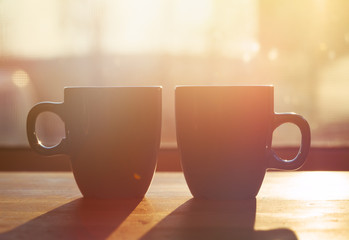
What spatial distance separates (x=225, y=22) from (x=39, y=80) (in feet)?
2.21

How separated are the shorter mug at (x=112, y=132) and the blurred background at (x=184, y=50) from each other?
1086mm

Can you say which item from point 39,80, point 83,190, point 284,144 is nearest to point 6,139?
point 39,80

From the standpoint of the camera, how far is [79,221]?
547 millimetres

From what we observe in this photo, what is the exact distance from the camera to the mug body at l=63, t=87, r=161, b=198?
2.11 feet

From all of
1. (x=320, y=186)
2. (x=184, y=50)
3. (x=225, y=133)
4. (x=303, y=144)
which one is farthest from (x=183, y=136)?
Result: (x=184, y=50)

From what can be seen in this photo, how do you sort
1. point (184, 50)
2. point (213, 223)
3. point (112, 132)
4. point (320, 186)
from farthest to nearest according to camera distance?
point (184, 50) < point (320, 186) < point (112, 132) < point (213, 223)

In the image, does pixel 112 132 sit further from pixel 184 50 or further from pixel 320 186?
Answer: pixel 184 50

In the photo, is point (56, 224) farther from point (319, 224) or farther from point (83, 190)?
point (319, 224)

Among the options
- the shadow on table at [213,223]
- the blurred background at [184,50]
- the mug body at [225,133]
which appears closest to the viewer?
the shadow on table at [213,223]

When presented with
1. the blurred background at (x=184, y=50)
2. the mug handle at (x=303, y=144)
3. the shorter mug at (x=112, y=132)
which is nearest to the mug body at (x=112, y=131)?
the shorter mug at (x=112, y=132)

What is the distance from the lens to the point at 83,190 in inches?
26.7

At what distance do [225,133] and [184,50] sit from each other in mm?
1192

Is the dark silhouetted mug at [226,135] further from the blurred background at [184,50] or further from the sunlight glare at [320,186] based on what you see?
the blurred background at [184,50]

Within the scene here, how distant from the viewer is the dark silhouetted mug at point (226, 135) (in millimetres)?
626
